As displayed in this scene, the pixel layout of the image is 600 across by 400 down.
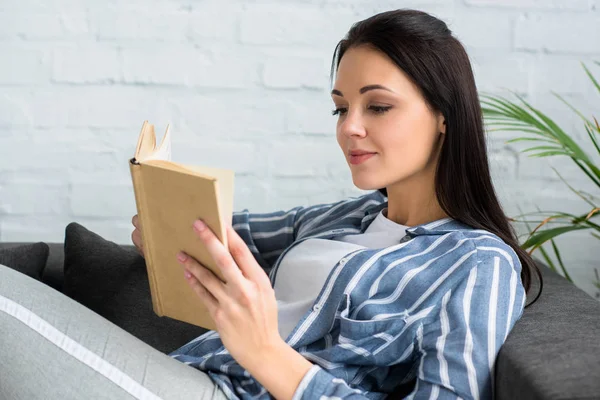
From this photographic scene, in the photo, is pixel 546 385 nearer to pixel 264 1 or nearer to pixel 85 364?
pixel 85 364

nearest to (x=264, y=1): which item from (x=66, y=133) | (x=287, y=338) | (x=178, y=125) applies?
(x=178, y=125)

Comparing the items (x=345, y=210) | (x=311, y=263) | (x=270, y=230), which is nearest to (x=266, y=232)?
(x=270, y=230)

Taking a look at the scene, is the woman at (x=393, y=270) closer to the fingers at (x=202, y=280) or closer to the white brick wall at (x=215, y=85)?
the fingers at (x=202, y=280)

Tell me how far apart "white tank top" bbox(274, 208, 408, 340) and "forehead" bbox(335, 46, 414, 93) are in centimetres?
27

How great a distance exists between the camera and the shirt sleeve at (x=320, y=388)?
117cm

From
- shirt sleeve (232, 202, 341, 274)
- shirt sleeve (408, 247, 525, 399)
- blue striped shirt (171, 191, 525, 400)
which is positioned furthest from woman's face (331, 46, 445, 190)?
shirt sleeve (232, 202, 341, 274)

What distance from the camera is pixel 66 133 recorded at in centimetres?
216

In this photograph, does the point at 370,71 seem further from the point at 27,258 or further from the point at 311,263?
the point at 27,258

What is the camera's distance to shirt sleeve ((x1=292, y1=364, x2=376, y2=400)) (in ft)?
3.82

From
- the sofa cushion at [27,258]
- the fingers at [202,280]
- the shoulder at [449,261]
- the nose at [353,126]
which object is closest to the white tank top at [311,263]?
the shoulder at [449,261]

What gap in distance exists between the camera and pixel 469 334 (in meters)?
1.19

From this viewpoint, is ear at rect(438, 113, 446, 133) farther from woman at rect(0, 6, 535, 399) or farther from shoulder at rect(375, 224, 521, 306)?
shoulder at rect(375, 224, 521, 306)

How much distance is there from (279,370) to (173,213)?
27cm

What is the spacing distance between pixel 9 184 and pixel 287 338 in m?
1.15
